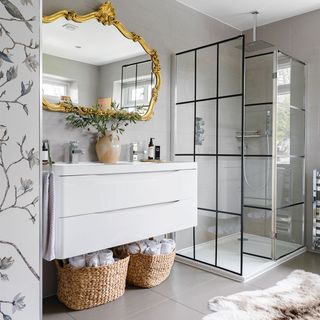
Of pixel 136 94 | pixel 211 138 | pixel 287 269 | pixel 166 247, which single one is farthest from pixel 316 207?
pixel 136 94

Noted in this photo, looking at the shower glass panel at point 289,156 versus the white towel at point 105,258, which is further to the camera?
the shower glass panel at point 289,156

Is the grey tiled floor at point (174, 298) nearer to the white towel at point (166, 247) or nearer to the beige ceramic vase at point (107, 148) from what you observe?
the white towel at point (166, 247)

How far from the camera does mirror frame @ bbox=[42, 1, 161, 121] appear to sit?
2.26m

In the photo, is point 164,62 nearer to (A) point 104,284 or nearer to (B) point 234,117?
(B) point 234,117

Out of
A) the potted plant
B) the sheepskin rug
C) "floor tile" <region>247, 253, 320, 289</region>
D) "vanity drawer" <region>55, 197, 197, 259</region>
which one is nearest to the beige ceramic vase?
the potted plant

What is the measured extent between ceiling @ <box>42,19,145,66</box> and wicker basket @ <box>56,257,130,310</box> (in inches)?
59.7

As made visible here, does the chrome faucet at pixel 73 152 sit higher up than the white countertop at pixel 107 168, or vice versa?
the chrome faucet at pixel 73 152

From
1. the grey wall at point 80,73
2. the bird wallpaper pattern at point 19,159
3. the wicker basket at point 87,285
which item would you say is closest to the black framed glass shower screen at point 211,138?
the grey wall at point 80,73

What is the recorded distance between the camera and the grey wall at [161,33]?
249 cm

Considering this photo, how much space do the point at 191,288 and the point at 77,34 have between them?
2122mm

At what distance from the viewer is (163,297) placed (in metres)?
2.32

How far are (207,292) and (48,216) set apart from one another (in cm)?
134

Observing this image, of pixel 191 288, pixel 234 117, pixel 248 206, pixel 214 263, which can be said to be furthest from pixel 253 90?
pixel 191 288

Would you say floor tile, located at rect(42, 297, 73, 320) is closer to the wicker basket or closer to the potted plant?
the wicker basket
